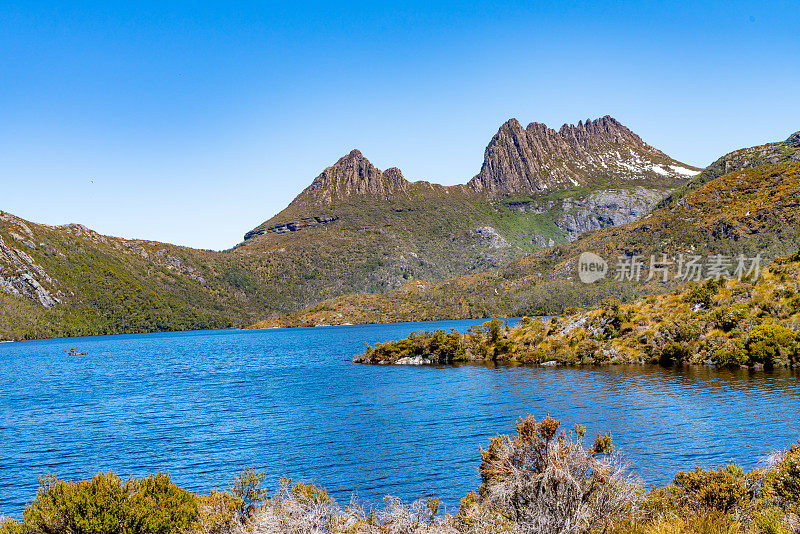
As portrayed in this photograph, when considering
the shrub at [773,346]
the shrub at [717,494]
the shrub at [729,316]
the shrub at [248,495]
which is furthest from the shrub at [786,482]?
the shrub at [729,316]

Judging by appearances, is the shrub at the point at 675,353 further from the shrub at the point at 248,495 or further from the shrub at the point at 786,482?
the shrub at the point at 248,495

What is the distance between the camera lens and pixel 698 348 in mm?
78312

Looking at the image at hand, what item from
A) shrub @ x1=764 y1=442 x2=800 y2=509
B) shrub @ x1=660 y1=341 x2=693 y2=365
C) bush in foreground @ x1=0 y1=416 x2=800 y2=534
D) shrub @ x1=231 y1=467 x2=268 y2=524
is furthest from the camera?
shrub @ x1=660 y1=341 x2=693 y2=365

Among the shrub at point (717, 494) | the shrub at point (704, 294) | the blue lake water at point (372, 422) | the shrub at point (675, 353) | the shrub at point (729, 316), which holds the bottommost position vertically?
the blue lake water at point (372, 422)

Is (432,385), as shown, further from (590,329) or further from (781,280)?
(781,280)

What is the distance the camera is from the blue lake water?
112ft

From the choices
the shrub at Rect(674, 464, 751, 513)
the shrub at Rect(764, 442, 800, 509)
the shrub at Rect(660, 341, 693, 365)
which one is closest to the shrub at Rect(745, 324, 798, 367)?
the shrub at Rect(660, 341, 693, 365)

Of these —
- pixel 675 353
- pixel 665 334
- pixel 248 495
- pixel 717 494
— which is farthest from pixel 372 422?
pixel 665 334

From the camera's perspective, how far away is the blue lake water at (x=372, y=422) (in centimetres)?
3403

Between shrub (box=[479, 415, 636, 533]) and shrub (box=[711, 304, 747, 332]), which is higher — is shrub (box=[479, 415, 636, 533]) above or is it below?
below

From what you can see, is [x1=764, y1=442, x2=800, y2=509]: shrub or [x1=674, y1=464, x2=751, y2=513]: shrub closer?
[x1=764, y1=442, x2=800, y2=509]: shrub

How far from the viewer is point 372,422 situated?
49469 millimetres

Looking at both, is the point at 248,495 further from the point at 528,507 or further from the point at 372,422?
the point at 372,422

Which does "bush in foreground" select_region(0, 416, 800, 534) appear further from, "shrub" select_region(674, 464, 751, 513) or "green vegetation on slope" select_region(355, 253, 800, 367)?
"green vegetation on slope" select_region(355, 253, 800, 367)
